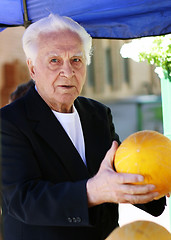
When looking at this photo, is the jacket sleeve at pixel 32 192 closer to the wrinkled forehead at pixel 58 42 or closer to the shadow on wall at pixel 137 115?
the wrinkled forehead at pixel 58 42

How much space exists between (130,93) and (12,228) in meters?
17.5

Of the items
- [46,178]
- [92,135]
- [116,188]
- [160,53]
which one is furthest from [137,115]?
[116,188]

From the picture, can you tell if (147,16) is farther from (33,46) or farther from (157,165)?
(157,165)

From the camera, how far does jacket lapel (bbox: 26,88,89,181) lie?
2.00m

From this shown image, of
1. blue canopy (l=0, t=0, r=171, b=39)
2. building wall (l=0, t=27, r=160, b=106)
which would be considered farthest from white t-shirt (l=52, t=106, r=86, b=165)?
building wall (l=0, t=27, r=160, b=106)

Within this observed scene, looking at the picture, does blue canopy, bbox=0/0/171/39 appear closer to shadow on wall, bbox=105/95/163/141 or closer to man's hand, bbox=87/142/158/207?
man's hand, bbox=87/142/158/207

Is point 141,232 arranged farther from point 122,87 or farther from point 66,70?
point 122,87

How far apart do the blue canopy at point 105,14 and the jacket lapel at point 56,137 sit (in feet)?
2.92

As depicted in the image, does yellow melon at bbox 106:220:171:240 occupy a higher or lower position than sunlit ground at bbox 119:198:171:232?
higher

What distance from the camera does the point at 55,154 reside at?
201 cm

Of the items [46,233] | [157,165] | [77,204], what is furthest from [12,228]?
[157,165]

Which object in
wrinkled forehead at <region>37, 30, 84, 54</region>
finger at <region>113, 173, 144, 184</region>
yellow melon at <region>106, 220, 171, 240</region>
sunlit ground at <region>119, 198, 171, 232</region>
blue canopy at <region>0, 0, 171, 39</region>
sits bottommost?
sunlit ground at <region>119, 198, 171, 232</region>

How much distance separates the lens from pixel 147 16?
9.12 feet

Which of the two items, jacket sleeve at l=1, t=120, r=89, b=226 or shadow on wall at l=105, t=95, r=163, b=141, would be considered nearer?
jacket sleeve at l=1, t=120, r=89, b=226
